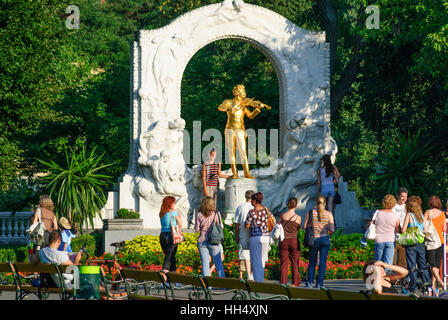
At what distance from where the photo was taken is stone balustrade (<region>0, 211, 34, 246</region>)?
26.8 metres

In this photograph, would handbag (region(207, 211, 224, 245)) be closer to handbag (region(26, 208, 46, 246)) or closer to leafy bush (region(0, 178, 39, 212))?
handbag (region(26, 208, 46, 246))

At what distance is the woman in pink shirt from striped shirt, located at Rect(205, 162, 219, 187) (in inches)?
325

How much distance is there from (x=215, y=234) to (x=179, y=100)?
8816 millimetres

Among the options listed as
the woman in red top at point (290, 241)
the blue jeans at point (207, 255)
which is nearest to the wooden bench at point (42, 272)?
the blue jeans at point (207, 255)

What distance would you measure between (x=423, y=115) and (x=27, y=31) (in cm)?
1525

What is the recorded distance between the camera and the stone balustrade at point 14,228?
1056 inches

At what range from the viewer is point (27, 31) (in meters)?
22.2

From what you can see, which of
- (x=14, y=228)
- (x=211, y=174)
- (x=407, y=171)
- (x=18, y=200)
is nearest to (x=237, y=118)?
(x=211, y=174)

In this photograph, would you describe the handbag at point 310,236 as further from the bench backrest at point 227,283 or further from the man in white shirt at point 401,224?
the bench backrest at point 227,283

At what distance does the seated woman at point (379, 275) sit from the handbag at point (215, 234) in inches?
132

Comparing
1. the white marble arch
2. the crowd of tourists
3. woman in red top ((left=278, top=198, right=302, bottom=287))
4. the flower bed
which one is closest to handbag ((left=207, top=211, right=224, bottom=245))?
the crowd of tourists
